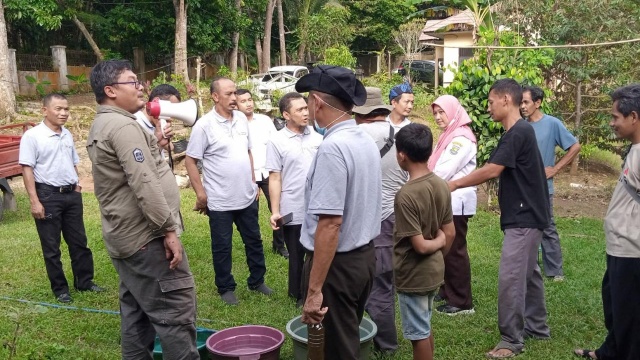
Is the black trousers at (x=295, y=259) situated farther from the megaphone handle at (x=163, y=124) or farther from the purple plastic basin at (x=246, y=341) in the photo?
the megaphone handle at (x=163, y=124)

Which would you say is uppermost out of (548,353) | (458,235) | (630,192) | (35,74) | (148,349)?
(35,74)

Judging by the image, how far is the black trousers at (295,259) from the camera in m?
5.51

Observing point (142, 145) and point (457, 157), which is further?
point (457, 157)

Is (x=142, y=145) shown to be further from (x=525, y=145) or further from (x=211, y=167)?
(x=525, y=145)

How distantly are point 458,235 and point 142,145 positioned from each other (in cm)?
291

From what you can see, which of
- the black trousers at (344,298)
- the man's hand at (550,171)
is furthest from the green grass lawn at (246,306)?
the black trousers at (344,298)

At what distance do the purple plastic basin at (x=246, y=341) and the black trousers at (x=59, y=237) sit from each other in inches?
92.4

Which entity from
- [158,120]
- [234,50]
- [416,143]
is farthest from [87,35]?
[416,143]

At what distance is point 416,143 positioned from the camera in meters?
3.61

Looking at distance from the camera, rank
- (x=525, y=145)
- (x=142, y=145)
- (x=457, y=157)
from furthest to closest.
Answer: (x=457, y=157)
(x=525, y=145)
(x=142, y=145)

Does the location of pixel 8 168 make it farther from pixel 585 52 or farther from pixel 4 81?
pixel 585 52

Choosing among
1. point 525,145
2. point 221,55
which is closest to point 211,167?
point 525,145

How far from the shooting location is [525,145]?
416 cm

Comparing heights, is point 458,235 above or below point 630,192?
below
